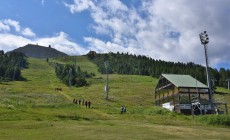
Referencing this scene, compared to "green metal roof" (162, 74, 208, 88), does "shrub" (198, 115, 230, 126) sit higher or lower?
lower

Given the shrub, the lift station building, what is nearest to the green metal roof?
the lift station building

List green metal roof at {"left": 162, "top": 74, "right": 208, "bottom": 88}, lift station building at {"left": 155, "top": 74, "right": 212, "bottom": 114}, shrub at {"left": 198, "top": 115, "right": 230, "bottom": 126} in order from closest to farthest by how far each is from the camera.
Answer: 1. shrub at {"left": 198, "top": 115, "right": 230, "bottom": 126}
2. lift station building at {"left": 155, "top": 74, "right": 212, "bottom": 114}
3. green metal roof at {"left": 162, "top": 74, "right": 208, "bottom": 88}

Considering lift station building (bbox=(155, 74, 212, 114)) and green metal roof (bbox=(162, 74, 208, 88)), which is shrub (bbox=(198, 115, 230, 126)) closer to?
lift station building (bbox=(155, 74, 212, 114))

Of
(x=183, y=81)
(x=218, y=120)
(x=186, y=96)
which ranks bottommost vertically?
(x=218, y=120)

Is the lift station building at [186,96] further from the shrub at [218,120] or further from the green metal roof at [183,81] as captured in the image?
the shrub at [218,120]

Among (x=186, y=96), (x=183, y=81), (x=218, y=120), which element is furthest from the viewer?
(x=183, y=81)

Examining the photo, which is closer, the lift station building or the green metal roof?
the lift station building

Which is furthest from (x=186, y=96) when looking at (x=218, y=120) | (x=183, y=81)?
(x=218, y=120)

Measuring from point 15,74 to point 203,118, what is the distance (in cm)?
15535

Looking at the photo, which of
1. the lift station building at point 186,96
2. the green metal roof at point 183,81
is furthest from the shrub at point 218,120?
the green metal roof at point 183,81

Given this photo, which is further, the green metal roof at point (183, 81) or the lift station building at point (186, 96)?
the green metal roof at point (183, 81)

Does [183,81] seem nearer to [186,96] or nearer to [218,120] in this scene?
[186,96]

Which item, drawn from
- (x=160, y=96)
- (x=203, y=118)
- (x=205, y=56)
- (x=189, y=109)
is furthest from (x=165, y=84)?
(x=203, y=118)

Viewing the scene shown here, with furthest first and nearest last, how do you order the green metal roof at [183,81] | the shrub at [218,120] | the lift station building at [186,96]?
the green metal roof at [183,81] < the lift station building at [186,96] < the shrub at [218,120]
